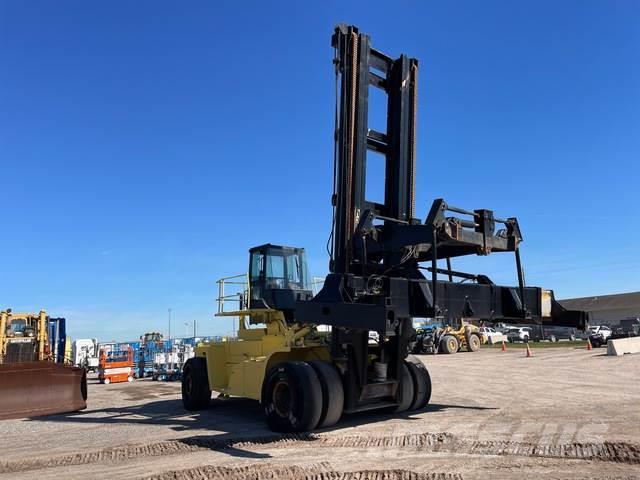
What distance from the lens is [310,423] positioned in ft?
28.5

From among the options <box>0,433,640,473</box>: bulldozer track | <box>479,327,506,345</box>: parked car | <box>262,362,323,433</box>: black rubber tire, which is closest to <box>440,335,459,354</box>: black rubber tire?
<box>479,327,506,345</box>: parked car

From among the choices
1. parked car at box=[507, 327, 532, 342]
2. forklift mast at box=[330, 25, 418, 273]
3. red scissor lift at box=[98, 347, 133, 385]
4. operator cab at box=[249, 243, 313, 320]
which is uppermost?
forklift mast at box=[330, 25, 418, 273]

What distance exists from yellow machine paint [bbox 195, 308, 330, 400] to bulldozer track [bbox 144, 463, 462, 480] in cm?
369

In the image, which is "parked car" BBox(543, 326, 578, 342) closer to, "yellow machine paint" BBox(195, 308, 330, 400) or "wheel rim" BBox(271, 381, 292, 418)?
"yellow machine paint" BBox(195, 308, 330, 400)

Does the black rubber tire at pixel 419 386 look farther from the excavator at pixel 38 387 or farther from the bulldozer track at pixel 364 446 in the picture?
the excavator at pixel 38 387

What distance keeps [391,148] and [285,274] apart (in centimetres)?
353

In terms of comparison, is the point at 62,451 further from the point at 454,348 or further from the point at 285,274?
the point at 454,348

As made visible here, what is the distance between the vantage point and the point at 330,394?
8.89m

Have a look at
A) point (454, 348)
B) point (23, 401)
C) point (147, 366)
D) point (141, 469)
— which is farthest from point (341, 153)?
point (454, 348)

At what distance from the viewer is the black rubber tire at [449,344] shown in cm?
3478

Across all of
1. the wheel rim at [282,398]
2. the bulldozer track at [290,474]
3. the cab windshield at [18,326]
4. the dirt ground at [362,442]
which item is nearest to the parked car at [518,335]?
the dirt ground at [362,442]

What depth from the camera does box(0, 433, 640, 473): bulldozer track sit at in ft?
22.5

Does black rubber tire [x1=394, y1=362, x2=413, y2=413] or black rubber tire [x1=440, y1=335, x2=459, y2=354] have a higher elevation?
black rubber tire [x1=394, y1=362, x2=413, y2=413]

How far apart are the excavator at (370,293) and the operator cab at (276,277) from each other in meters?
0.05
